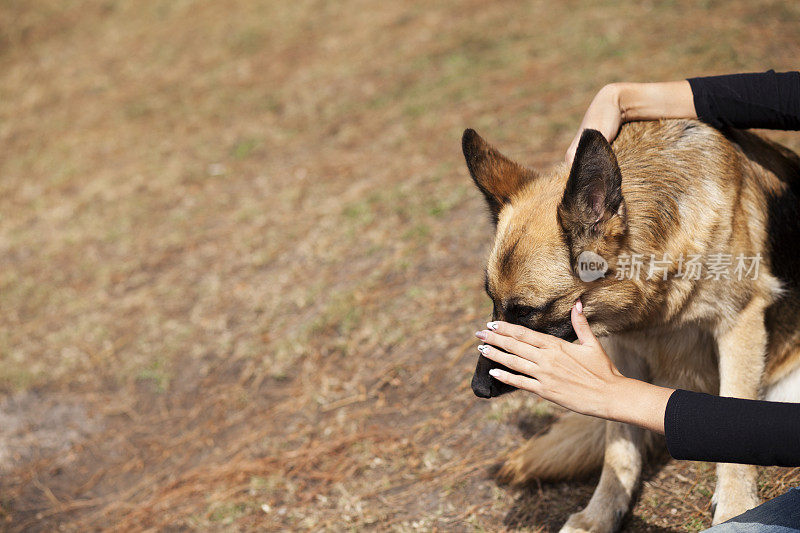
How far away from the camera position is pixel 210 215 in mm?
6801

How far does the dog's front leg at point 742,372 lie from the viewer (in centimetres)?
282

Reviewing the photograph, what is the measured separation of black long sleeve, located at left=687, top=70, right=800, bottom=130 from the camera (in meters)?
2.81

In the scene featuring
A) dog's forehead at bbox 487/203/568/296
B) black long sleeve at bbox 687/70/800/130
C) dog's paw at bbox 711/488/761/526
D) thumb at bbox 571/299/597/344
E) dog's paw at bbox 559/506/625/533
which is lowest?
dog's paw at bbox 559/506/625/533

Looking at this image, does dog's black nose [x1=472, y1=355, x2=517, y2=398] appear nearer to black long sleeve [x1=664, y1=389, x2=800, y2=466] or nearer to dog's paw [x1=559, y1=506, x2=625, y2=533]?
dog's paw [x1=559, y1=506, x2=625, y2=533]

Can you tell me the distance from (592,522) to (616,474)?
25 centimetres

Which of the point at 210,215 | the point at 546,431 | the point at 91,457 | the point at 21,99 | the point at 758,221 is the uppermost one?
the point at 21,99

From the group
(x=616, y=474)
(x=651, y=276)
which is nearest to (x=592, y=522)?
(x=616, y=474)

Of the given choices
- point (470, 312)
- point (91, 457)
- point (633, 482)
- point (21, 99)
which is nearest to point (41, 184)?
point (21, 99)

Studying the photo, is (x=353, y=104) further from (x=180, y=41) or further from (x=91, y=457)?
(x=91, y=457)

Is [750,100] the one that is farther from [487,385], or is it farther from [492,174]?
[487,385]

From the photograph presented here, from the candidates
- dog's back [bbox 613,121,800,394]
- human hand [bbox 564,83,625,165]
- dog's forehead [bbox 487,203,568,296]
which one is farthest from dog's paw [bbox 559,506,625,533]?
human hand [bbox 564,83,625,165]

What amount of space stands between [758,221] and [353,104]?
19.5 feet

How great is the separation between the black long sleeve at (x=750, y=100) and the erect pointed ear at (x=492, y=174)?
0.89 m

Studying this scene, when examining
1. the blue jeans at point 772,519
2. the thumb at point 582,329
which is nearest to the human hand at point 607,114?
the thumb at point 582,329
